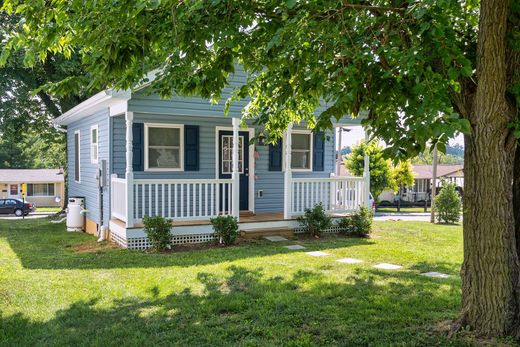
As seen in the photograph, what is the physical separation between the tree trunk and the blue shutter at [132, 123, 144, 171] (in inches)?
276

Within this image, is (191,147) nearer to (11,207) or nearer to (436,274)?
(436,274)

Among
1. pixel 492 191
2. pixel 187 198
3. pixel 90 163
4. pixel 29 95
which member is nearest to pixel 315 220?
pixel 187 198

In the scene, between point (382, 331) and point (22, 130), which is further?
point (22, 130)

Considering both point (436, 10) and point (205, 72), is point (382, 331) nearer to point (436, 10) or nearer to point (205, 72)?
point (436, 10)

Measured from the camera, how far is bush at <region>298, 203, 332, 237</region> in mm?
9445

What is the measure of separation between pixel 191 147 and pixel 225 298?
537cm

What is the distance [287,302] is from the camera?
455 centimetres

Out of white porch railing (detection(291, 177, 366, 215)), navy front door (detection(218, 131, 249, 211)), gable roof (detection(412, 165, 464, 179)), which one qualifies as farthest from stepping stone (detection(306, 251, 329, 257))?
gable roof (detection(412, 165, 464, 179))

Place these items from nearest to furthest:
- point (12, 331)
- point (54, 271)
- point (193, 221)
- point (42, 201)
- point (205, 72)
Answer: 1. point (12, 331)
2. point (205, 72)
3. point (54, 271)
4. point (193, 221)
5. point (42, 201)

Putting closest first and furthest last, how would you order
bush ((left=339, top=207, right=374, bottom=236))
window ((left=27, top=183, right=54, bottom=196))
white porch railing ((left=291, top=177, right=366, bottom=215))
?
bush ((left=339, top=207, right=374, bottom=236)) < white porch railing ((left=291, top=177, right=366, bottom=215)) < window ((left=27, top=183, right=54, bottom=196))

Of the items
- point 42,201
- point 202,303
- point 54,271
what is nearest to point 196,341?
point 202,303

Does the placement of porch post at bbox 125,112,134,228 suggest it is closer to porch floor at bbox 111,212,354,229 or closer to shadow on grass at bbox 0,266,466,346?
porch floor at bbox 111,212,354,229

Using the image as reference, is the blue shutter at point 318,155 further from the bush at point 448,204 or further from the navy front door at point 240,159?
A: the bush at point 448,204

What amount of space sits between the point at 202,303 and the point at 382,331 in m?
1.86
